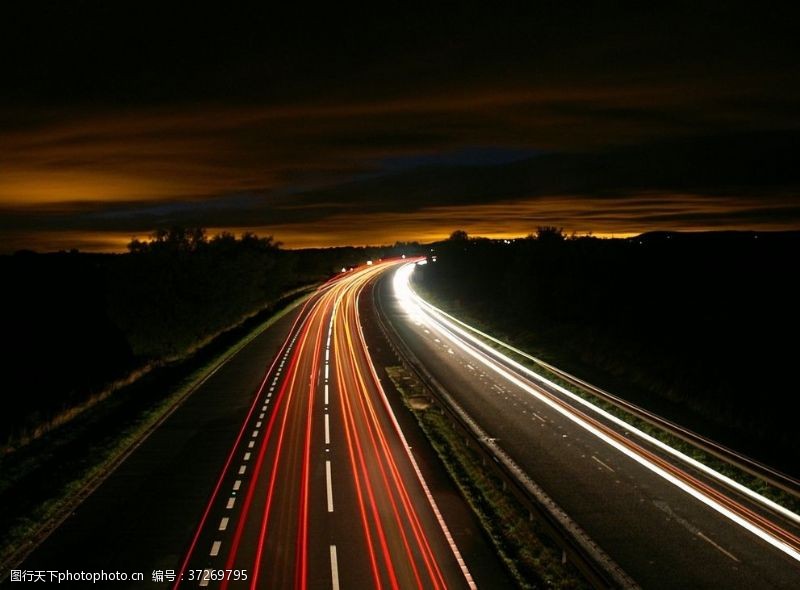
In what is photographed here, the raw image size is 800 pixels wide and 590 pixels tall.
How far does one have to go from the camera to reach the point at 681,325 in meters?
43.7

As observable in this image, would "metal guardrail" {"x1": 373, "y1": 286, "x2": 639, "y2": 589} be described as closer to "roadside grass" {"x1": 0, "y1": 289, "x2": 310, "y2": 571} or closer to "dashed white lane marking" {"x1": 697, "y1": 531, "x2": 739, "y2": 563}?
"dashed white lane marking" {"x1": 697, "y1": 531, "x2": 739, "y2": 563}

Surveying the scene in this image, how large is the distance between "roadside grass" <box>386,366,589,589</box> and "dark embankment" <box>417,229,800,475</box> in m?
10.5

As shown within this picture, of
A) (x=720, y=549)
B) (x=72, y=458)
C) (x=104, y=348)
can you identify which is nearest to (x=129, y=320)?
(x=104, y=348)

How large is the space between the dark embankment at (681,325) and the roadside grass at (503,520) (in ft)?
34.4

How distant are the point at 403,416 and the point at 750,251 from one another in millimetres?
30871

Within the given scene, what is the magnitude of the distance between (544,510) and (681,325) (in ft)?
95.6

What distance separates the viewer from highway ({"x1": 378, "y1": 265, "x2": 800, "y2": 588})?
15.5 meters

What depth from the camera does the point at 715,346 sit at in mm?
38219

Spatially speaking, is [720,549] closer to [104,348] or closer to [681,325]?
[681,325]

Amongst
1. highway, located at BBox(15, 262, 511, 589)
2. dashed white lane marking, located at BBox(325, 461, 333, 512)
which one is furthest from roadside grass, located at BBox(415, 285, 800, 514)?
dashed white lane marking, located at BBox(325, 461, 333, 512)

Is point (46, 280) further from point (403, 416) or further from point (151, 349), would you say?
point (403, 416)

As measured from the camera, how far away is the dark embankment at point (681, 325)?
98.0 feet

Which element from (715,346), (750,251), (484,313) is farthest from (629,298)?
(484,313)

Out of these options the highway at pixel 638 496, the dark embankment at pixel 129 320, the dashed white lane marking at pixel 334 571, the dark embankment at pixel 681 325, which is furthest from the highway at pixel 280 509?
the dark embankment at pixel 129 320
